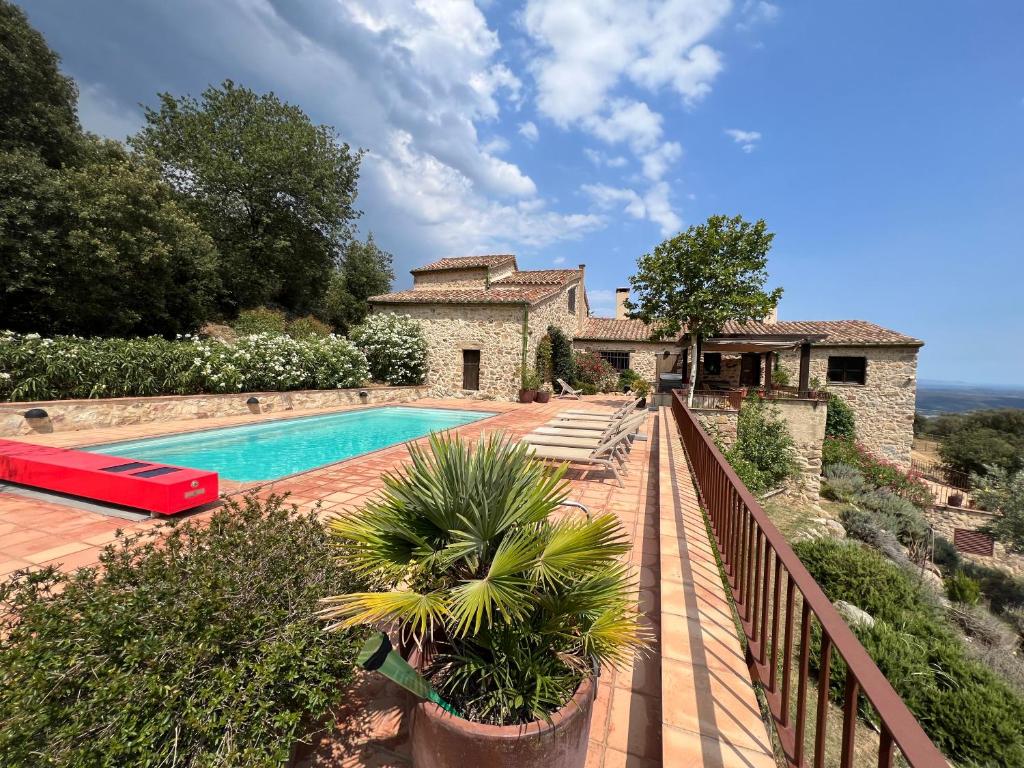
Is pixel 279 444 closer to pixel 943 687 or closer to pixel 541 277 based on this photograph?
pixel 943 687

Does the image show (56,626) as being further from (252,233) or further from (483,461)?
(252,233)

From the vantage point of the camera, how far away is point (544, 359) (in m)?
16.9

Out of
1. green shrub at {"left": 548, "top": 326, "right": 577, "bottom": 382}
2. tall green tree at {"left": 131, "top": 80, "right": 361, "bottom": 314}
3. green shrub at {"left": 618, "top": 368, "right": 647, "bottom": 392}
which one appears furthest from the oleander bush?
tall green tree at {"left": 131, "top": 80, "right": 361, "bottom": 314}

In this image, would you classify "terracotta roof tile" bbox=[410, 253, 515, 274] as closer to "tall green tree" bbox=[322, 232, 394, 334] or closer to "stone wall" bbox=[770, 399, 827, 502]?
"tall green tree" bbox=[322, 232, 394, 334]

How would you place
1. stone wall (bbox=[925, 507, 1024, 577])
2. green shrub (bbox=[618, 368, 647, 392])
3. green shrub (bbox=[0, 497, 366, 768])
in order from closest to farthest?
green shrub (bbox=[0, 497, 366, 768]) → stone wall (bbox=[925, 507, 1024, 577]) → green shrub (bbox=[618, 368, 647, 392])

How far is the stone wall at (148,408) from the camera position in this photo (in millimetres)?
7566

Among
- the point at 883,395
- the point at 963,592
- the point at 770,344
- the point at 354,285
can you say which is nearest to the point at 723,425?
the point at 770,344

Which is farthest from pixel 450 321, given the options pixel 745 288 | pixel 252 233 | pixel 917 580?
pixel 917 580

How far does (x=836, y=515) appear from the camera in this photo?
1139cm

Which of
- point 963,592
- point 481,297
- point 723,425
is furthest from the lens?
point 481,297

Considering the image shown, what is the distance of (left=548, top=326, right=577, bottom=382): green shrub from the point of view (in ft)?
58.3

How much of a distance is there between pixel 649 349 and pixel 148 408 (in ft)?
64.4

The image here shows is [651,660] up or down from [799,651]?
down

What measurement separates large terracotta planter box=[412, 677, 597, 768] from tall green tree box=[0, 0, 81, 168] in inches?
813
